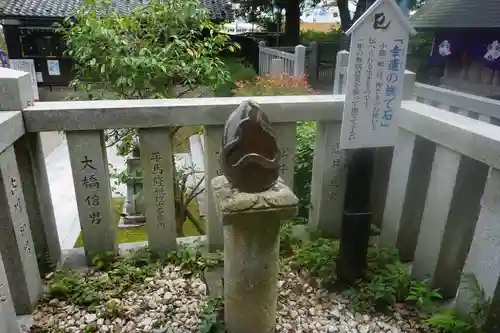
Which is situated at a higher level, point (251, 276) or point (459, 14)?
point (459, 14)

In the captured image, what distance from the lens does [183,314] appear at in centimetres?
235

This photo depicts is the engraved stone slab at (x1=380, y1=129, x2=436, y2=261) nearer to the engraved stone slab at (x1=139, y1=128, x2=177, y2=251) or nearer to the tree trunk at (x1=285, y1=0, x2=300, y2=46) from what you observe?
the engraved stone slab at (x1=139, y1=128, x2=177, y2=251)

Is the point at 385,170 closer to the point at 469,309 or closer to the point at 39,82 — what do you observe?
the point at 469,309

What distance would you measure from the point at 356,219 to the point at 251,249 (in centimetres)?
86

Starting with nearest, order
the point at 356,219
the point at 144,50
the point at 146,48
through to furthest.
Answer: the point at 356,219
the point at 144,50
the point at 146,48

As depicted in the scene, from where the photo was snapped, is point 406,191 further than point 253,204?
Yes

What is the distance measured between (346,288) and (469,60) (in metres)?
6.99

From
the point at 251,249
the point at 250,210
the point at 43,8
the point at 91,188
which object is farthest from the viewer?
the point at 43,8

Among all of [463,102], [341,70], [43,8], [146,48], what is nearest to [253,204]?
[146,48]

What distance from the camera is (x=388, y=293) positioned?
93.8 inches

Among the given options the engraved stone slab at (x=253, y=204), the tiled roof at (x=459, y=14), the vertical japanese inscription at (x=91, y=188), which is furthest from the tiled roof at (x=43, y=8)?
the engraved stone slab at (x=253, y=204)

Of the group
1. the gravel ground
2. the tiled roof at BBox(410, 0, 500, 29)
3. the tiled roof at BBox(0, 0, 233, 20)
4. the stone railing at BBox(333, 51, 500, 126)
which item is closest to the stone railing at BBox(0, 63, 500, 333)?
the gravel ground

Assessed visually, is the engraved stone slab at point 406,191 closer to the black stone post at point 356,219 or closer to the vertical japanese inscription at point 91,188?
the black stone post at point 356,219

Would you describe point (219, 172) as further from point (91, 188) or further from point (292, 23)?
point (292, 23)
